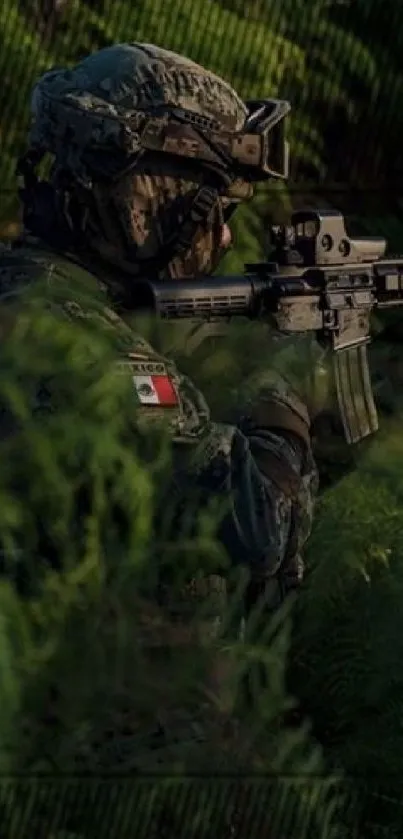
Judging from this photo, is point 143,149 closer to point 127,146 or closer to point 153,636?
point 127,146

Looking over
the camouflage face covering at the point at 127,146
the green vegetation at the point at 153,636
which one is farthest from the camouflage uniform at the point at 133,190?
the green vegetation at the point at 153,636

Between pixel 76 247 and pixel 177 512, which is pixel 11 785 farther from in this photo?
pixel 76 247

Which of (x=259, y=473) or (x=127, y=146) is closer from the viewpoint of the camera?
(x=259, y=473)

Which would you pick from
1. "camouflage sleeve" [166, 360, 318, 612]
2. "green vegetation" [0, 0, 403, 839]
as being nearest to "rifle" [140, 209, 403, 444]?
"green vegetation" [0, 0, 403, 839]

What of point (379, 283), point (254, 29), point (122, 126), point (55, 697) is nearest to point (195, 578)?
point (55, 697)

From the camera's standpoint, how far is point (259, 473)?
84.7 inches

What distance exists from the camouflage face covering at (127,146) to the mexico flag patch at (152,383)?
1.33 feet

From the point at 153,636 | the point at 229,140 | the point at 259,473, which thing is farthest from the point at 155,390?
the point at 229,140

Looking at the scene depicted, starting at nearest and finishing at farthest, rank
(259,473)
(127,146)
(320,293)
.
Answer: (259,473), (127,146), (320,293)

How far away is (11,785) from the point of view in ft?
→ 6.19

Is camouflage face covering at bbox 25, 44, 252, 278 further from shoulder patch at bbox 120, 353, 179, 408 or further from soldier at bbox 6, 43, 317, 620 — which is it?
shoulder patch at bbox 120, 353, 179, 408

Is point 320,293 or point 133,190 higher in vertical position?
point 133,190

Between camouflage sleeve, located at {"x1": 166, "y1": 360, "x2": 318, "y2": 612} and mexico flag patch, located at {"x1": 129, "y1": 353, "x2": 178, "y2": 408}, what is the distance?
0.15 ft

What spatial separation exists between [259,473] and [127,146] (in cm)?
54
